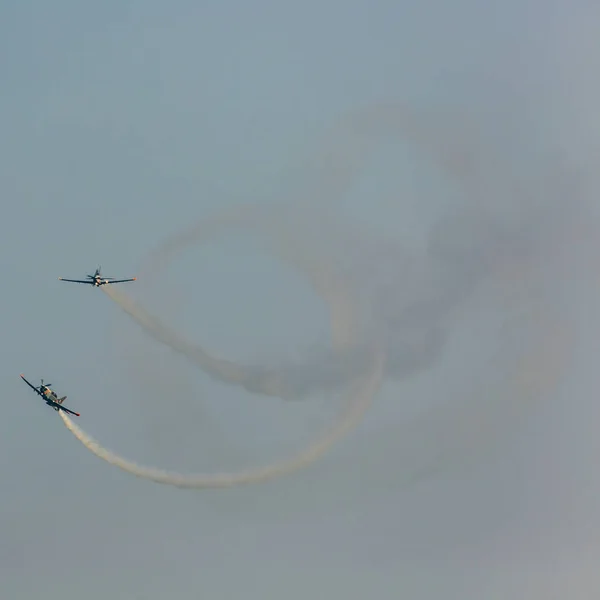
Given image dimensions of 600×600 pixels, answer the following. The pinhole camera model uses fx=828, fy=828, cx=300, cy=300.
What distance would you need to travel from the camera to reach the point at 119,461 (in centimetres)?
7681

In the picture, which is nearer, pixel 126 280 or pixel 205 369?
pixel 205 369

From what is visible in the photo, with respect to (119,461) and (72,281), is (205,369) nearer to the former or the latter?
(119,461)

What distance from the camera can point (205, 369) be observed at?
72312 millimetres

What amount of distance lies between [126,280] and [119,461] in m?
17.0

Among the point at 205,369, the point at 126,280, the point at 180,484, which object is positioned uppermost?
the point at 126,280

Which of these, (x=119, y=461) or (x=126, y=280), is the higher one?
(x=126, y=280)

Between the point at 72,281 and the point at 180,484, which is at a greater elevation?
the point at 72,281

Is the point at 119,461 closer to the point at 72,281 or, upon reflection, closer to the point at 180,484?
the point at 180,484

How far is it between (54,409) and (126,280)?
555 inches

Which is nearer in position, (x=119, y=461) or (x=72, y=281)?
(x=119, y=461)

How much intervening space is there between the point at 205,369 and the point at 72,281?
18926mm

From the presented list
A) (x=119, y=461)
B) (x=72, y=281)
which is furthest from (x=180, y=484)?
(x=72, y=281)

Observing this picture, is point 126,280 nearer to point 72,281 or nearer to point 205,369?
point 72,281

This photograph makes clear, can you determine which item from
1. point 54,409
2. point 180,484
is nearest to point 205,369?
point 180,484
